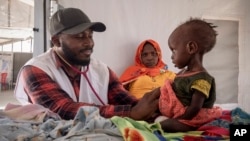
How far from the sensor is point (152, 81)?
242cm

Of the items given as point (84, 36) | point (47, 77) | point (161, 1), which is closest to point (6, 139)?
point (47, 77)

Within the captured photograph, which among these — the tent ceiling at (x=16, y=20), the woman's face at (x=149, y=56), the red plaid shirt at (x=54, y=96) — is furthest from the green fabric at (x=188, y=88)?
the woman's face at (x=149, y=56)

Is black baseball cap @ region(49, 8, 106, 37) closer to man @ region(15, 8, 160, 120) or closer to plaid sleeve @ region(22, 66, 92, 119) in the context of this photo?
man @ region(15, 8, 160, 120)

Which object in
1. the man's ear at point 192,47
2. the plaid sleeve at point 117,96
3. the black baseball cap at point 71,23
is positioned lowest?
the plaid sleeve at point 117,96

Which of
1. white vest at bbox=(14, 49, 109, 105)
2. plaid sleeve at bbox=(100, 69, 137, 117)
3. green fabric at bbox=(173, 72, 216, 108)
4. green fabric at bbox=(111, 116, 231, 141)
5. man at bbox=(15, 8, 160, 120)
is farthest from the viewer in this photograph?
plaid sleeve at bbox=(100, 69, 137, 117)

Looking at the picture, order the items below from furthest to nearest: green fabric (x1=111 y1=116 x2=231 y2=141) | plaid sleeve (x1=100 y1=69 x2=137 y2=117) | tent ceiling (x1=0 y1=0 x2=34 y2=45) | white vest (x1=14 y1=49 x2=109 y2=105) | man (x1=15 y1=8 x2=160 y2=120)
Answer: tent ceiling (x1=0 y1=0 x2=34 y2=45)
plaid sleeve (x1=100 y1=69 x2=137 y2=117)
white vest (x1=14 y1=49 x2=109 y2=105)
man (x1=15 y1=8 x2=160 y2=120)
green fabric (x1=111 y1=116 x2=231 y2=141)

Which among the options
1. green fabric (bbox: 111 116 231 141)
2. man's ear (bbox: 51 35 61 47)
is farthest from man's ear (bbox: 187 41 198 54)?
man's ear (bbox: 51 35 61 47)

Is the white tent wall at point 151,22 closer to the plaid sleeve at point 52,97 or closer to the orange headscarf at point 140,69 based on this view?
the orange headscarf at point 140,69

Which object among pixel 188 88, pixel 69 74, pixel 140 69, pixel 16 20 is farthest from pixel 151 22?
pixel 188 88

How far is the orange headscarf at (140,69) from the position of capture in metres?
2.44

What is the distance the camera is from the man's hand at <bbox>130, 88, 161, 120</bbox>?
0.95 m

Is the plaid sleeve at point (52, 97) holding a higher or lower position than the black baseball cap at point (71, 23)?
lower

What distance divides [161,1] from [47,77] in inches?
67.4

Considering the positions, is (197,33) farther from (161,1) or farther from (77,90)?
(161,1)
